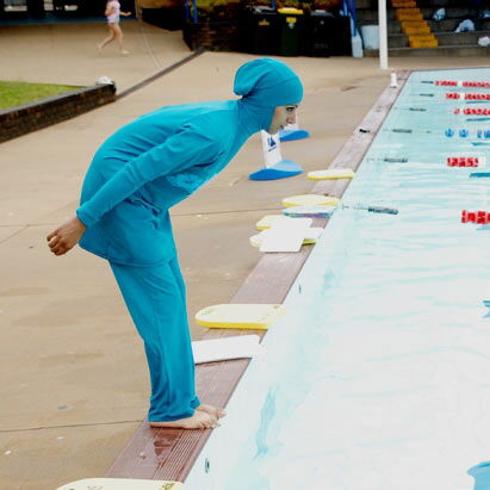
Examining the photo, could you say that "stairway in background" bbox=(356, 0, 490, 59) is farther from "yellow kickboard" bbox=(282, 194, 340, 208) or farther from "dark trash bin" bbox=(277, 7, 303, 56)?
"yellow kickboard" bbox=(282, 194, 340, 208)

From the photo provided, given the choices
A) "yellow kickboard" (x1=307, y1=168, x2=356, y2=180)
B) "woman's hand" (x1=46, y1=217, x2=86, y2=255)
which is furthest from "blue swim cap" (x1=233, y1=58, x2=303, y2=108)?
"yellow kickboard" (x1=307, y1=168, x2=356, y2=180)

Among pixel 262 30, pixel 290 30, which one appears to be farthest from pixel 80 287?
pixel 262 30

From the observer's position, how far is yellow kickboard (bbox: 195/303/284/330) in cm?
482

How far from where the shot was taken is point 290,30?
24.2 metres

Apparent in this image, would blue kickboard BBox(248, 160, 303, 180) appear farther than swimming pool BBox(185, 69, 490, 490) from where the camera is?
Yes

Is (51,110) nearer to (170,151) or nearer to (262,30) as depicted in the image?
(262,30)

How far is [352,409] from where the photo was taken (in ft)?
15.6

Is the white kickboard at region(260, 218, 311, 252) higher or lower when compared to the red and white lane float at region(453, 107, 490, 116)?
higher

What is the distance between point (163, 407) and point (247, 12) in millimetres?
22093

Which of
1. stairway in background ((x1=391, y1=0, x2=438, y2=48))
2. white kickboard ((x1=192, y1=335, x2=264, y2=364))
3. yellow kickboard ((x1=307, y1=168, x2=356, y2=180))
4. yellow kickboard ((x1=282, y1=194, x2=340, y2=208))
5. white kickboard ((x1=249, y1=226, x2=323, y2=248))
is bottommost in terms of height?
stairway in background ((x1=391, y1=0, x2=438, y2=48))

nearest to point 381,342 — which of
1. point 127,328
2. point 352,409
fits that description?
point 352,409

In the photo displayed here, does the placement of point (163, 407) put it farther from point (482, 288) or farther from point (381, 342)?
point (482, 288)

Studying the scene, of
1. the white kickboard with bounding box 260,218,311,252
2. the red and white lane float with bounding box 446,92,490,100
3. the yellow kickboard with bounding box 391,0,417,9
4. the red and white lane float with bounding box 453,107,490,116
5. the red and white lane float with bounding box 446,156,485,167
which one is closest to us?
the white kickboard with bounding box 260,218,311,252

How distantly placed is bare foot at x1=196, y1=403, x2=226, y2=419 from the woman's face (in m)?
0.99
